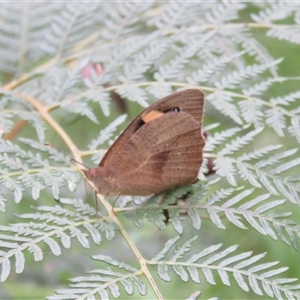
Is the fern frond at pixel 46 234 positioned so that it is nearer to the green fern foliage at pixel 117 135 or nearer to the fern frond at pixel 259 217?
the green fern foliage at pixel 117 135

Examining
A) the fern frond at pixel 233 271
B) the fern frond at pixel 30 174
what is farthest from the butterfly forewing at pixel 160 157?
the fern frond at pixel 233 271

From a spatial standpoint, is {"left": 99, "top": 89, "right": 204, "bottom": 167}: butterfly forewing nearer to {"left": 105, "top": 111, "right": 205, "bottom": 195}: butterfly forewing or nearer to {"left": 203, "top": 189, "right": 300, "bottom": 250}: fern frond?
{"left": 105, "top": 111, "right": 205, "bottom": 195}: butterfly forewing

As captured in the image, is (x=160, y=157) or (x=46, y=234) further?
(x=160, y=157)

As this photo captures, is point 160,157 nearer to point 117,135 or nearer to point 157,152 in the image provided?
point 157,152

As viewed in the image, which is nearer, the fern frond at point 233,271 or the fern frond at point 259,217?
the fern frond at point 233,271

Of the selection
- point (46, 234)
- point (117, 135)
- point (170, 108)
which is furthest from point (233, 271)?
point (117, 135)
